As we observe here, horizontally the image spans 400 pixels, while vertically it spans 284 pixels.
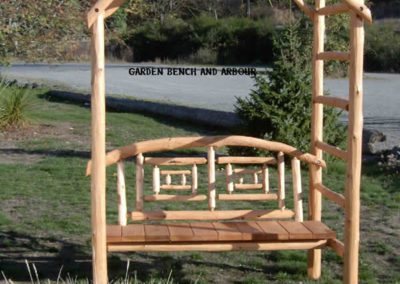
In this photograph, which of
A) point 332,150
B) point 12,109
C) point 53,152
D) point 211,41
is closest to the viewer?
point 332,150

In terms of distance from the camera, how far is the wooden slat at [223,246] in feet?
16.2

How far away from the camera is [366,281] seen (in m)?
5.54

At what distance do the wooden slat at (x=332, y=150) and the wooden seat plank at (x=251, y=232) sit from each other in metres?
0.76

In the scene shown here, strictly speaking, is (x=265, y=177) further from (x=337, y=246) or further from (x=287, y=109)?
(x=287, y=109)

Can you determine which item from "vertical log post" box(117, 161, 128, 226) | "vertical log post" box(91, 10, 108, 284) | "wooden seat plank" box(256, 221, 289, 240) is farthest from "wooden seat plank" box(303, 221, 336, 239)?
"vertical log post" box(91, 10, 108, 284)

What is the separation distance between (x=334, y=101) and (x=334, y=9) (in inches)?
26.2

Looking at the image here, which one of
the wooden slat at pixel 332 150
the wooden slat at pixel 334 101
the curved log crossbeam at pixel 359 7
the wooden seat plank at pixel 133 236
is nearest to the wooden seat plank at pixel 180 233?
the wooden seat plank at pixel 133 236

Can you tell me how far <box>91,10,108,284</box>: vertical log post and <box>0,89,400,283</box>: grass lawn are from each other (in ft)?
1.76

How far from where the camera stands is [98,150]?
4543 millimetres

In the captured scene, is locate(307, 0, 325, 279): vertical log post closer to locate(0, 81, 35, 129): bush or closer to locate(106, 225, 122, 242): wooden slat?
locate(106, 225, 122, 242): wooden slat

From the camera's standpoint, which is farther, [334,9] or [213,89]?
[213,89]

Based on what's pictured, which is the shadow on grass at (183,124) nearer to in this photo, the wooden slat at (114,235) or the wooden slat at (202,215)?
the wooden slat at (202,215)

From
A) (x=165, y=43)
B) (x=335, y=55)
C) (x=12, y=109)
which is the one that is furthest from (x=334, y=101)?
(x=165, y=43)

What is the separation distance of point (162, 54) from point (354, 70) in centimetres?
3242
